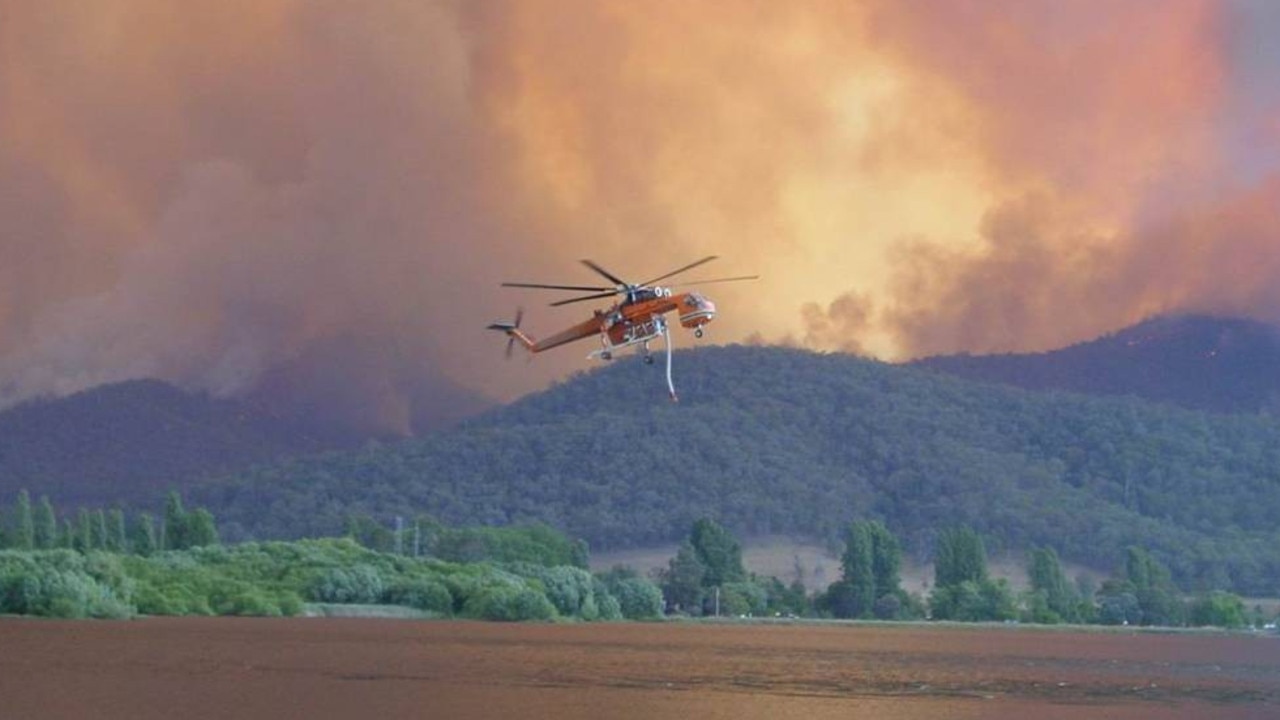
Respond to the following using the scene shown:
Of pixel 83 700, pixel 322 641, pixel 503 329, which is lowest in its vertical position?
pixel 83 700

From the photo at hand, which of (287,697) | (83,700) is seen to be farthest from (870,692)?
(83,700)

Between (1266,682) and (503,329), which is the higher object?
(503,329)

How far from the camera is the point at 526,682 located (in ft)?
432

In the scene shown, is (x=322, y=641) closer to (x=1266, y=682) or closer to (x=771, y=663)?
(x=771, y=663)

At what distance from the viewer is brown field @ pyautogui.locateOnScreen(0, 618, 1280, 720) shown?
10975 centimetres

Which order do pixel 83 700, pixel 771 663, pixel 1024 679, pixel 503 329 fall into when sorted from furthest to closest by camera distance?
pixel 771 663, pixel 1024 679, pixel 503 329, pixel 83 700

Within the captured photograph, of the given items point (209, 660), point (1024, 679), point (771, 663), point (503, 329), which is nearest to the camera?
point (503, 329)

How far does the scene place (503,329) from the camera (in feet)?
440

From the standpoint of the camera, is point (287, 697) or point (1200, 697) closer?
point (287, 697)

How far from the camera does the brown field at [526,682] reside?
110 m

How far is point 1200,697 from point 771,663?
134 ft

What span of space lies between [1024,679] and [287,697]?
223 ft

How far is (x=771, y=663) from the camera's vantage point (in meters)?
176

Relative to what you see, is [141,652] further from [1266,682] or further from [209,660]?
[1266,682]
